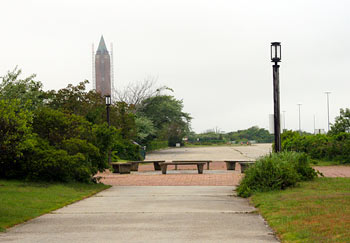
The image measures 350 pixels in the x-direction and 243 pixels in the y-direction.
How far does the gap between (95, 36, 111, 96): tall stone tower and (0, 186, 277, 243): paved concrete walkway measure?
383 feet

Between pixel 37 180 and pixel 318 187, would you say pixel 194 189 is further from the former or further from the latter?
pixel 37 180

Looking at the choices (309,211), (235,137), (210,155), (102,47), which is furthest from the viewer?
(235,137)

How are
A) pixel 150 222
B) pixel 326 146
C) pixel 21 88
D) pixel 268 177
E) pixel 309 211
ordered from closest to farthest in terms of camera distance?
1. pixel 150 222
2. pixel 309 211
3. pixel 268 177
4. pixel 21 88
5. pixel 326 146

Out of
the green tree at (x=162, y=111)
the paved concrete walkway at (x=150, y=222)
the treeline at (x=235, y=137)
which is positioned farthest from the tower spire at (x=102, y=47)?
the paved concrete walkway at (x=150, y=222)

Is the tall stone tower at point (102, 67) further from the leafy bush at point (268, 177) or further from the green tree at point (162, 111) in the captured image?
the leafy bush at point (268, 177)

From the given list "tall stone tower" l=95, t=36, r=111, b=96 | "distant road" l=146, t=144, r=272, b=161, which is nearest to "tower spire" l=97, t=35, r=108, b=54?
"tall stone tower" l=95, t=36, r=111, b=96

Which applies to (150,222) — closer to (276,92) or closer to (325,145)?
(276,92)

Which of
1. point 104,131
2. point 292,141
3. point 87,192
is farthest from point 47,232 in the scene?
point 292,141

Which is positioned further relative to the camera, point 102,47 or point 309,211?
point 102,47

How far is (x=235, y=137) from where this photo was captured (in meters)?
148

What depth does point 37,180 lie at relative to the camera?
16312 millimetres

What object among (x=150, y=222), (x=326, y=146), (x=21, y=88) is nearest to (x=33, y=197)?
(x=150, y=222)

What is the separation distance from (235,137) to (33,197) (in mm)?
136529

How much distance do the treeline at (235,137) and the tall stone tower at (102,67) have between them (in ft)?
84.9
